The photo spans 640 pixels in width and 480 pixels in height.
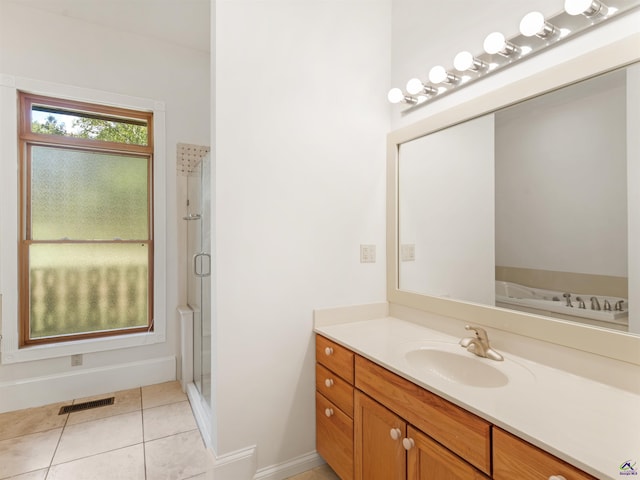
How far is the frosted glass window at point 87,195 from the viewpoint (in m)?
2.40

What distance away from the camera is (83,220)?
253cm

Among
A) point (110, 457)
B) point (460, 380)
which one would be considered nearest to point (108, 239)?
point (110, 457)

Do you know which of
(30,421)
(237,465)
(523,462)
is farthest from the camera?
(30,421)

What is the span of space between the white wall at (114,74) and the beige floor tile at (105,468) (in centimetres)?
87

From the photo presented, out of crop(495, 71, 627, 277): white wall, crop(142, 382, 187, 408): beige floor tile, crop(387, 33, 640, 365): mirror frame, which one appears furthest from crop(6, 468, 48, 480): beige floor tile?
crop(495, 71, 627, 277): white wall

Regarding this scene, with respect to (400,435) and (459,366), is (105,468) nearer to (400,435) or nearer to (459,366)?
(400,435)

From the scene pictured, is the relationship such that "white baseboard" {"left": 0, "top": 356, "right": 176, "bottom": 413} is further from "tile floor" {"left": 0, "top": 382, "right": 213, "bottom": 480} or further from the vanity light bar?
the vanity light bar

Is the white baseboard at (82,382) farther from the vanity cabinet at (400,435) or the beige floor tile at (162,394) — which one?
the vanity cabinet at (400,435)

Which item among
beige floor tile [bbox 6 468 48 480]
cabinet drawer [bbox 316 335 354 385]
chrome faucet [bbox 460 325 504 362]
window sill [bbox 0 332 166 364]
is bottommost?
beige floor tile [bbox 6 468 48 480]

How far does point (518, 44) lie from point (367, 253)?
47.1 inches

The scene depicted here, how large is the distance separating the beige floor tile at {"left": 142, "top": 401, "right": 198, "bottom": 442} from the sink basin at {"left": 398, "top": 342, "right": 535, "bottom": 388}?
1.59 metres

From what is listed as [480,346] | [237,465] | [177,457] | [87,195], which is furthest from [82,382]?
[480,346]

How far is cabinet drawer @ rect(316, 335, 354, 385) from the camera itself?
1433 millimetres

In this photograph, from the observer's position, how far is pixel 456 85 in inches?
62.1
